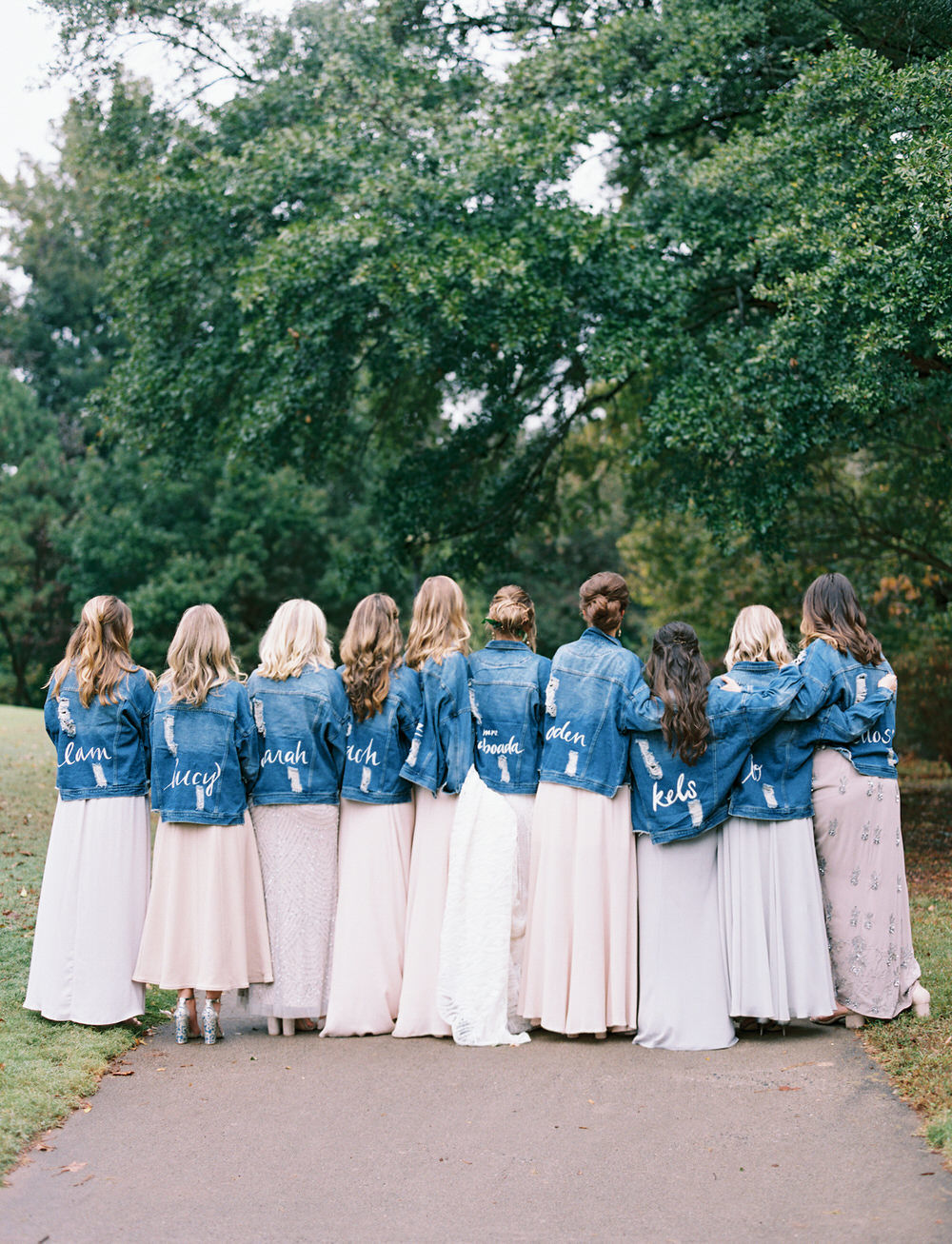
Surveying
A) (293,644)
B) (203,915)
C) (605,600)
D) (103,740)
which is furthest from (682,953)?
(103,740)

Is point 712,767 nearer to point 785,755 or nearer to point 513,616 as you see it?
point 785,755

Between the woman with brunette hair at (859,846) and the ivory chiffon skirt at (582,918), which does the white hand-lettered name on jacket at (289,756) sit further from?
the woman with brunette hair at (859,846)

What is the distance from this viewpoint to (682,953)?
6441mm

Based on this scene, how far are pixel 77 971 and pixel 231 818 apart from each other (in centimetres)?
119

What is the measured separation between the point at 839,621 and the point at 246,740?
3.38m

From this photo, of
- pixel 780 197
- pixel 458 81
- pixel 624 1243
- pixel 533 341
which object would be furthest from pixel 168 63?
pixel 624 1243

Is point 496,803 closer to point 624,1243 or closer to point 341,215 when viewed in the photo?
point 624,1243

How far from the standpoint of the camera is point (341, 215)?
508 inches

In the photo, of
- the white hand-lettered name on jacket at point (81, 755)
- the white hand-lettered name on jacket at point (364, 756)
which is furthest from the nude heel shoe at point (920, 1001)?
the white hand-lettered name on jacket at point (81, 755)

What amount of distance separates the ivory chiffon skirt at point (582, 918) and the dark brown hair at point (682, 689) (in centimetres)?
45

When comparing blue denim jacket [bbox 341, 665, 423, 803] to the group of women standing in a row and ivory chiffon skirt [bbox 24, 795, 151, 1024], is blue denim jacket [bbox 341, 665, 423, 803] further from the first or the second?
ivory chiffon skirt [bbox 24, 795, 151, 1024]

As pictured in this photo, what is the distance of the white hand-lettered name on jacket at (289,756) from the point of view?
685 centimetres

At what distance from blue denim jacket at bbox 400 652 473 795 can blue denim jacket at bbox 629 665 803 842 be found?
1.03 meters

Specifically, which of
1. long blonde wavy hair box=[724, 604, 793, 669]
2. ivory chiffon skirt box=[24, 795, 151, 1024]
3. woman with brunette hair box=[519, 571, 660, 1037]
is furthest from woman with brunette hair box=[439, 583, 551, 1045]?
ivory chiffon skirt box=[24, 795, 151, 1024]
